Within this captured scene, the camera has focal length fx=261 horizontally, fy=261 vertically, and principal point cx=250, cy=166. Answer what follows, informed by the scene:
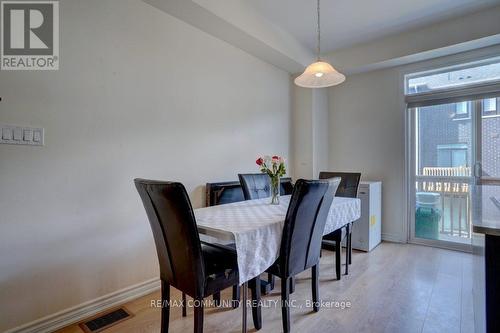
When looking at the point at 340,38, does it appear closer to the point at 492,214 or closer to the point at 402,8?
the point at 402,8

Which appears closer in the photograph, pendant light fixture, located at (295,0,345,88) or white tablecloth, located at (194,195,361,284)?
white tablecloth, located at (194,195,361,284)

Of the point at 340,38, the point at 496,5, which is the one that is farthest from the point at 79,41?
the point at 496,5

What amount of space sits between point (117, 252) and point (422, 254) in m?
3.33

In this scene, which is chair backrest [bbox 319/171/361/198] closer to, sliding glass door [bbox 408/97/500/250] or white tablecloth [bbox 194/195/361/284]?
sliding glass door [bbox 408/97/500/250]

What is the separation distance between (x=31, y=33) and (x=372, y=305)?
10.4 feet

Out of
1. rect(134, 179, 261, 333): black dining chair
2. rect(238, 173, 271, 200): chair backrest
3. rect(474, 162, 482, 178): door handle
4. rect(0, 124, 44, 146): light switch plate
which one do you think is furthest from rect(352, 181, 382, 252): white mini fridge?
rect(0, 124, 44, 146): light switch plate

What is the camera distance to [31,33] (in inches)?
70.7

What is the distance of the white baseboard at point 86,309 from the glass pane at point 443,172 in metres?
3.48

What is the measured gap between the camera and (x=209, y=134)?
2814 mm

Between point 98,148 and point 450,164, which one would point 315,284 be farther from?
point 450,164

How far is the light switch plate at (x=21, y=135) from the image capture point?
1.58m

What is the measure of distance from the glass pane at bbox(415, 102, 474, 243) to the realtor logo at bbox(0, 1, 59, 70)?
4042 mm

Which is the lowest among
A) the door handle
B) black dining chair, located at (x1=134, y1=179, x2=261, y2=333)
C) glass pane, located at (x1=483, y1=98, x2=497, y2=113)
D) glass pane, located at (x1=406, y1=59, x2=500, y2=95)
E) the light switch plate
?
black dining chair, located at (x1=134, y1=179, x2=261, y2=333)

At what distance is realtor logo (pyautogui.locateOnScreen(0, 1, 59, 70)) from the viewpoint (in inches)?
66.5
